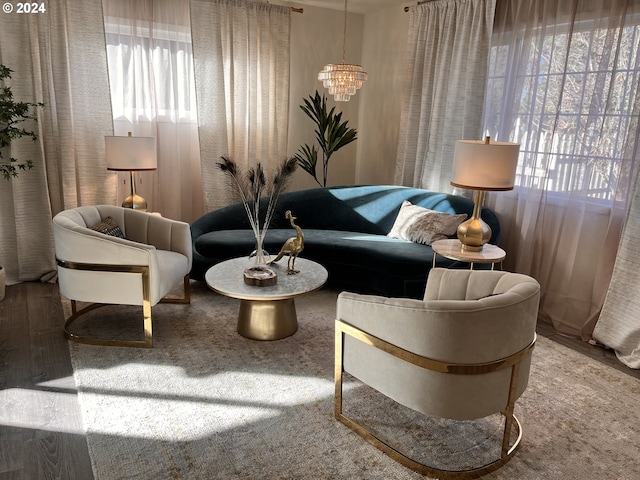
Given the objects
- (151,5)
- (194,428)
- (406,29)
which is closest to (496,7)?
(406,29)

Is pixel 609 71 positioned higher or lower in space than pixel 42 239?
higher

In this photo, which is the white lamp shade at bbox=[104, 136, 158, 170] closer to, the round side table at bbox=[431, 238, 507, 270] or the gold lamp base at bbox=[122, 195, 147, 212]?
the gold lamp base at bbox=[122, 195, 147, 212]

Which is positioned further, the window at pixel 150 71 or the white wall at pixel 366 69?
the white wall at pixel 366 69

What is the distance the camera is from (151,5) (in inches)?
167

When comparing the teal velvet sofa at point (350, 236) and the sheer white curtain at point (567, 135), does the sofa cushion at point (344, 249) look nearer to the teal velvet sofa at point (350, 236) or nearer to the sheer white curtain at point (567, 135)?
the teal velvet sofa at point (350, 236)

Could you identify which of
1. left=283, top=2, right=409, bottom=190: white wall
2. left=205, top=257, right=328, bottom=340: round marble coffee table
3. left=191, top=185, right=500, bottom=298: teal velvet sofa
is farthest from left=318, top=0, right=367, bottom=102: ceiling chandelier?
left=205, top=257, right=328, bottom=340: round marble coffee table

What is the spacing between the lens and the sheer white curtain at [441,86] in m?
3.98

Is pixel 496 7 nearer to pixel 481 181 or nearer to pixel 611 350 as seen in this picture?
pixel 481 181

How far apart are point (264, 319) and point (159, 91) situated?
2.51 m

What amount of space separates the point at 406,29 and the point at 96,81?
2896mm

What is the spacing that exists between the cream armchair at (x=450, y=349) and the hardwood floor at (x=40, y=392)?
1.22m
